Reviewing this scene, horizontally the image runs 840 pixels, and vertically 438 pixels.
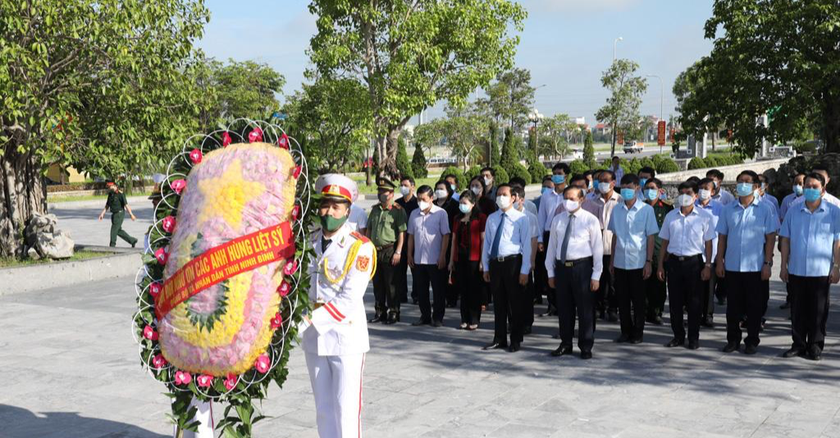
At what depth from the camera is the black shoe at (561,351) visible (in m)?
8.45

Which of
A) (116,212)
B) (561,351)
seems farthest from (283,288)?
(116,212)

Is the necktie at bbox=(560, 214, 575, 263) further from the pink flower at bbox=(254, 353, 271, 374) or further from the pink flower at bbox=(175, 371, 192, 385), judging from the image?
the pink flower at bbox=(175, 371, 192, 385)

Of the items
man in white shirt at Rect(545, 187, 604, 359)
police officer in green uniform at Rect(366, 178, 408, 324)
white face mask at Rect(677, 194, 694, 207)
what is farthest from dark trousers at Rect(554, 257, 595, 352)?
police officer in green uniform at Rect(366, 178, 408, 324)

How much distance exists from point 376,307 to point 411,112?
18391mm

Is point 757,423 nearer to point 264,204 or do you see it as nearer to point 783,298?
point 264,204

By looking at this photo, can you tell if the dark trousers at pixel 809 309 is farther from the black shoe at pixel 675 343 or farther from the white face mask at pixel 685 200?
the white face mask at pixel 685 200

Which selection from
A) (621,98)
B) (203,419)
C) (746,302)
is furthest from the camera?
(621,98)

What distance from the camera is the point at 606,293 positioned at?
10.3 m

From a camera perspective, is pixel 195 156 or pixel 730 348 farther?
pixel 730 348

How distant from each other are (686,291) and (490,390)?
2.79 meters

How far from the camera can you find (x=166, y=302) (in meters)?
4.47

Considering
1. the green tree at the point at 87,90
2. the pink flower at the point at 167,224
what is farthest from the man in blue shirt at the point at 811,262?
the green tree at the point at 87,90

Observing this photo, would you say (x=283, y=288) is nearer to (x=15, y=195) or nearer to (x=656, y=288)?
(x=656, y=288)

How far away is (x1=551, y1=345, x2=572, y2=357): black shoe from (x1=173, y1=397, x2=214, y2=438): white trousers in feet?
14.0
